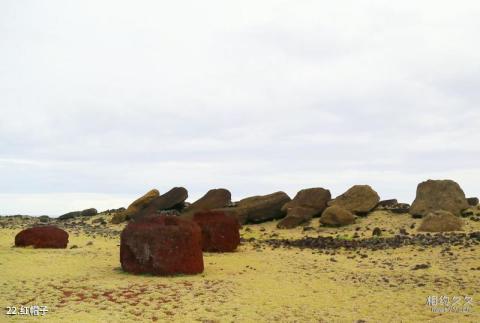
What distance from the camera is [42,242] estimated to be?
16078 millimetres

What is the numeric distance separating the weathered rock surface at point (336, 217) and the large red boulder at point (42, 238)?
1094 cm

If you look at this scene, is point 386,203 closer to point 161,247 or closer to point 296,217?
point 296,217

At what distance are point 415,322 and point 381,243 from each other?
8.91 metres

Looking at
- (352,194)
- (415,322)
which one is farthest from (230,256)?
(352,194)

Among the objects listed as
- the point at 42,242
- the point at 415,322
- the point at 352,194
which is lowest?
the point at 415,322

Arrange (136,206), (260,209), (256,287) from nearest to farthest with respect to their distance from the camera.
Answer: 1. (256,287)
2. (260,209)
3. (136,206)

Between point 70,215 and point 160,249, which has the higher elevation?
point 70,215

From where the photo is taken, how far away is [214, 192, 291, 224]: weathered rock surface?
24938 millimetres

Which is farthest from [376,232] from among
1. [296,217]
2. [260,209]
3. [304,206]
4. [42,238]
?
[42,238]

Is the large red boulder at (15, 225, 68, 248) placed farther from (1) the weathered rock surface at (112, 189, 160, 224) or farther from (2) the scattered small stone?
(1) the weathered rock surface at (112, 189, 160, 224)

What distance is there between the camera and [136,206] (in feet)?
92.7

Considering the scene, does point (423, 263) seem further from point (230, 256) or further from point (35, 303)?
point (35, 303)

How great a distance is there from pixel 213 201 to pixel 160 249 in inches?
609

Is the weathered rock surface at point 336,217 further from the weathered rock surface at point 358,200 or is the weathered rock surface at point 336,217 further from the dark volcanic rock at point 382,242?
the dark volcanic rock at point 382,242
